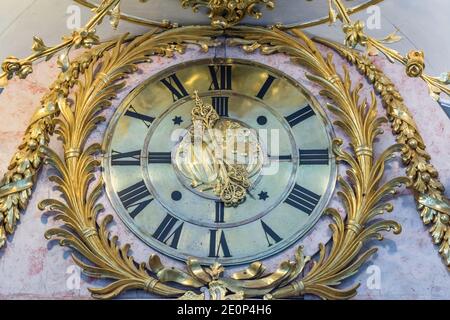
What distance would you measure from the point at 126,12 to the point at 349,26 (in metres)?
0.99

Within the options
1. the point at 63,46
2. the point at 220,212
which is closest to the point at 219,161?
the point at 220,212

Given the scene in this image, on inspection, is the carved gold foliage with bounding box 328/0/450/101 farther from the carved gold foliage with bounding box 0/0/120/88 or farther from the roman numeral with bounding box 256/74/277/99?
the carved gold foliage with bounding box 0/0/120/88

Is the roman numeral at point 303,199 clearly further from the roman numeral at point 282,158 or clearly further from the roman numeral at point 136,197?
the roman numeral at point 136,197

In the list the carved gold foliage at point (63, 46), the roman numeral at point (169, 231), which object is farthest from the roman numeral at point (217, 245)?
the carved gold foliage at point (63, 46)

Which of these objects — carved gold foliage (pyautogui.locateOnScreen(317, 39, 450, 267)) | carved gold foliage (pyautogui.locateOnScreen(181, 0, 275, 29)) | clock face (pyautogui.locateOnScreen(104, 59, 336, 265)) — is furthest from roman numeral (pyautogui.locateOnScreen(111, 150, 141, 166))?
carved gold foliage (pyautogui.locateOnScreen(317, 39, 450, 267))

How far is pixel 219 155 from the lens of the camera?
5.69 metres

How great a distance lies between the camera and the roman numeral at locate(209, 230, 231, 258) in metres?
5.51

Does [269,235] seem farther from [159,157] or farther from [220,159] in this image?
[159,157]

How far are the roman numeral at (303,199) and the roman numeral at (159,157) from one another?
518 mm

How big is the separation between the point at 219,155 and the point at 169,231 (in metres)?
0.39

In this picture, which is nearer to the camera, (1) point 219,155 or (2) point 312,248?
(2) point 312,248

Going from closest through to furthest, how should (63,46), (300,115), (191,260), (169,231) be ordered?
1. (191,260)
2. (169,231)
3. (63,46)
4. (300,115)

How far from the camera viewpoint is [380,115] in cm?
577

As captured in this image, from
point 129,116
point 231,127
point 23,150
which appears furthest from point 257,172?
point 23,150
